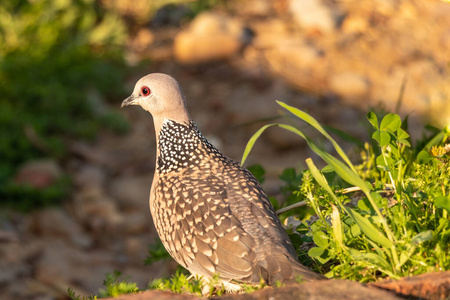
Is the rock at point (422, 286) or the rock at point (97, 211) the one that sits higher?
the rock at point (97, 211)

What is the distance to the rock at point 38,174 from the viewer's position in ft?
29.3

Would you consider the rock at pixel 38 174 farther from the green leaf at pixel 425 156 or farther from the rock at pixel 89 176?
the green leaf at pixel 425 156

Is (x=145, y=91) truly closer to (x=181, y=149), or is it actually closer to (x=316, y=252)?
(x=181, y=149)

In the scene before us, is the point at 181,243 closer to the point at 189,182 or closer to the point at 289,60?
the point at 189,182

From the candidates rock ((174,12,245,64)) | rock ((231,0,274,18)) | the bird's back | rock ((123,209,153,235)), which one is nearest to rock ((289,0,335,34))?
rock ((231,0,274,18))

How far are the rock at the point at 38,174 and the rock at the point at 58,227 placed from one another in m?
0.49

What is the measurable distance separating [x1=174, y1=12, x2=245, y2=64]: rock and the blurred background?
27 millimetres

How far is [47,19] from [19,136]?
2710 mm

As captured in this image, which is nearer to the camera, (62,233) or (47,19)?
(62,233)

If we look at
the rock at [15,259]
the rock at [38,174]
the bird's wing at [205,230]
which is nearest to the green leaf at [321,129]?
the bird's wing at [205,230]

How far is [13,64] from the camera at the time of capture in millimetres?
10086

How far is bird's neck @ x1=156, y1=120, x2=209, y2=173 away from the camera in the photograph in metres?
4.63

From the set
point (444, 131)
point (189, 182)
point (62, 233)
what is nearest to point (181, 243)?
point (189, 182)

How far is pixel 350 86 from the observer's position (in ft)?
36.3
